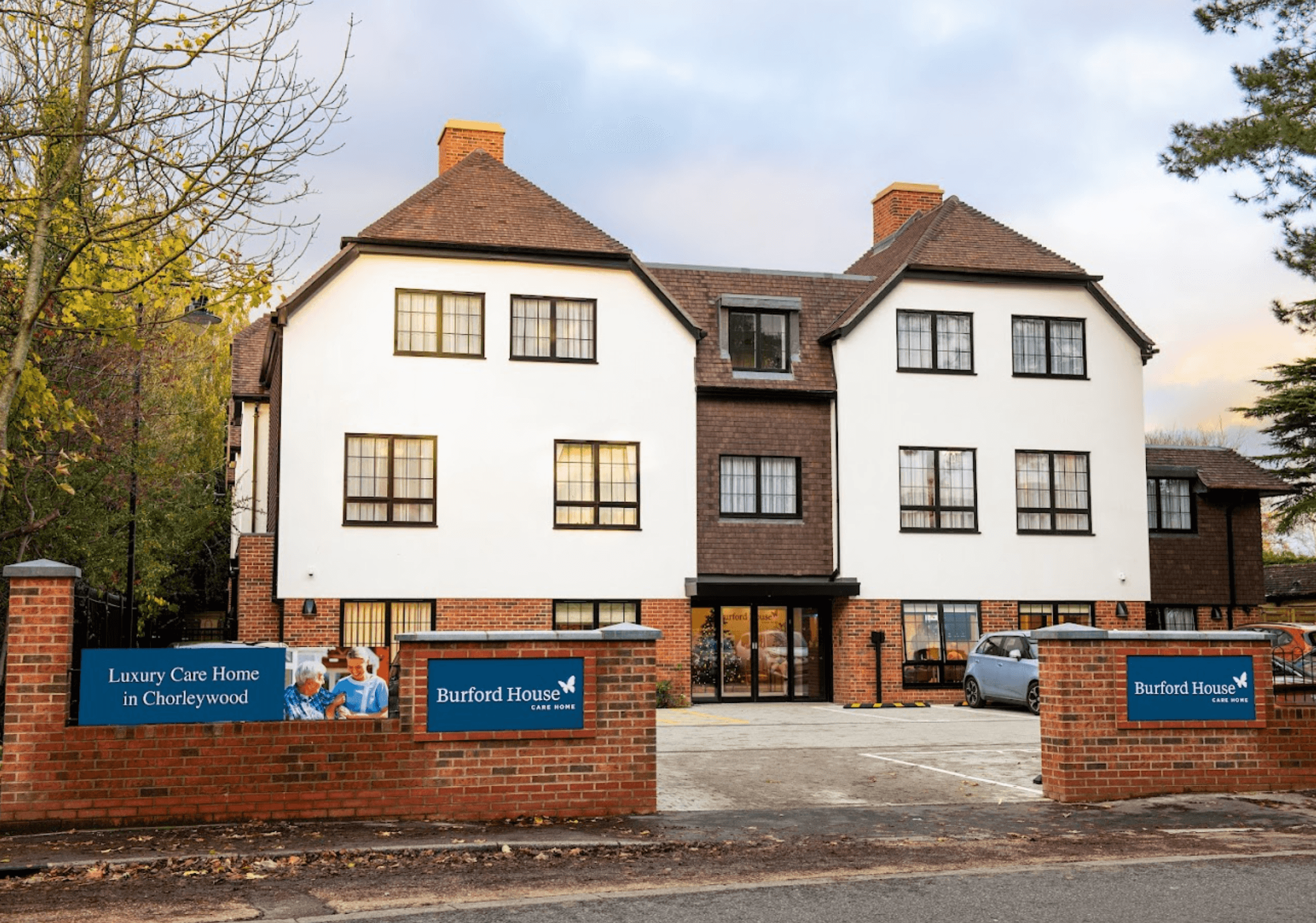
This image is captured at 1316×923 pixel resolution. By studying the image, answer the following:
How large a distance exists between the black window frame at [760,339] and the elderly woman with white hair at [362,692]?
17526mm

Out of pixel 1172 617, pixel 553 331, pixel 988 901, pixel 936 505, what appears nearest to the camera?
pixel 988 901

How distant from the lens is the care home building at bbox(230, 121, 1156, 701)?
25062 mm

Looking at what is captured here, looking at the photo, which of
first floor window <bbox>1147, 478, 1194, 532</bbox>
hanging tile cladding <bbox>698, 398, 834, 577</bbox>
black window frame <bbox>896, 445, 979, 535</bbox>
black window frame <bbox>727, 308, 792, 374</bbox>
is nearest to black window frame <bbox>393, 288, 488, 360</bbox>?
hanging tile cladding <bbox>698, 398, 834, 577</bbox>

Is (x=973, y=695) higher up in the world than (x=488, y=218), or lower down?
lower down

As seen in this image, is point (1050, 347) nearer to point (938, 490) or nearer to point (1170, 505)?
point (938, 490)

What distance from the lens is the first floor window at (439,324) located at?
25.5m

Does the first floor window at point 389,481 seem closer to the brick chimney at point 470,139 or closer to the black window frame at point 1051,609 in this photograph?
the brick chimney at point 470,139

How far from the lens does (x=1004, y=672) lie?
81.3 feet

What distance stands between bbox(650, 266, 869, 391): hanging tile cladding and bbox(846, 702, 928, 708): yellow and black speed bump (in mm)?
6688

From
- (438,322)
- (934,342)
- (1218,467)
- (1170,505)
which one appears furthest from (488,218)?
(1218,467)

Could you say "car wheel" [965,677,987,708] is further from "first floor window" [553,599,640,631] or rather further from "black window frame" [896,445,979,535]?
"first floor window" [553,599,640,631]

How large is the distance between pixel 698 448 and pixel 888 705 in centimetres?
668

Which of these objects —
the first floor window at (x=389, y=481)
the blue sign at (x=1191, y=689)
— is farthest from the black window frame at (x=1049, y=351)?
the blue sign at (x=1191, y=689)

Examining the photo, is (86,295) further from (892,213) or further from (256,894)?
(892,213)
